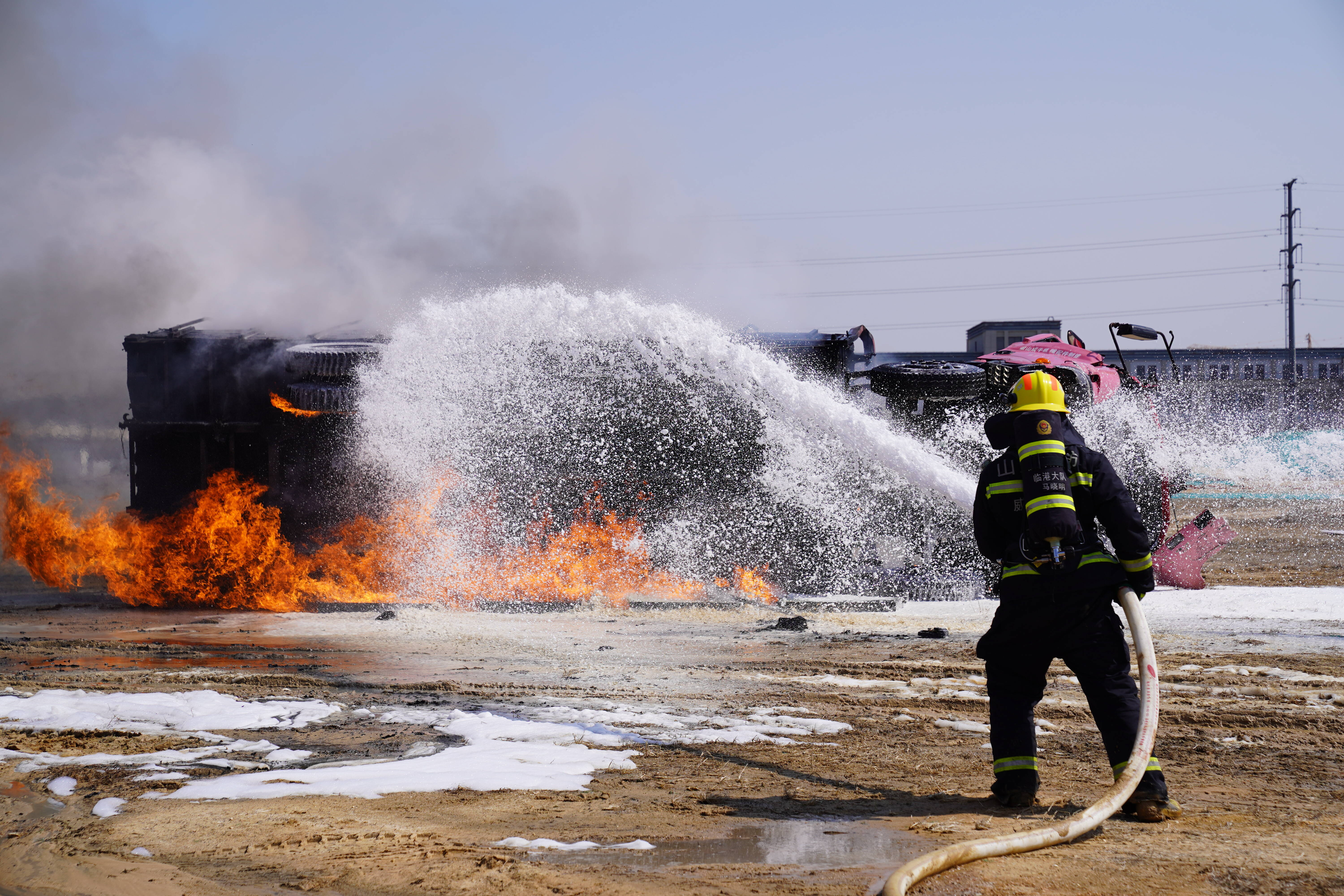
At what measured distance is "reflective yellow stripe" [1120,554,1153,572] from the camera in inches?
149

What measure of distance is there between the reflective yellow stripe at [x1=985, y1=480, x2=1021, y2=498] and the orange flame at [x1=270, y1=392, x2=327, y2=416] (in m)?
8.87

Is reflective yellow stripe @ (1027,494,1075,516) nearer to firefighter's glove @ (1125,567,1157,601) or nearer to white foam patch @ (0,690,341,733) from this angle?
firefighter's glove @ (1125,567,1157,601)

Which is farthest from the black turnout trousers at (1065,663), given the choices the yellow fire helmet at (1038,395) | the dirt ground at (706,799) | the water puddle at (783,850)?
the yellow fire helmet at (1038,395)

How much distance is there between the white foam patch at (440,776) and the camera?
12.9ft

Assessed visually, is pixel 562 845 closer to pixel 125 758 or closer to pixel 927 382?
pixel 125 758

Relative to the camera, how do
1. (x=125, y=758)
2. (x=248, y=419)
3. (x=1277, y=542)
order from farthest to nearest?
(x=1277, y=542) → (x=248, y=419) → (x=125, y=758)

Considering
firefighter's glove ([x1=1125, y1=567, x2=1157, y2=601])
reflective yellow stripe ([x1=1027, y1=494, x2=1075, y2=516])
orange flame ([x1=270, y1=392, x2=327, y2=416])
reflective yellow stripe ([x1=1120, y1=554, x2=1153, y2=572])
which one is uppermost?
orange flame ([x1=270, y1=392, x2=327, y2=416])

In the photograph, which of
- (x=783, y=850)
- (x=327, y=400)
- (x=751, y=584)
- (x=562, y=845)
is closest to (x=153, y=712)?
(x=562, y=845)

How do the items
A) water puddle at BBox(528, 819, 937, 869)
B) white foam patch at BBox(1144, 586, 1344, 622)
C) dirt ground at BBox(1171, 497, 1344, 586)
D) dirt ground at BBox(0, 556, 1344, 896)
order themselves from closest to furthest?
1. dirt ground at BBox(0, 556, 1344, 896)
2. water puddle at BBox(528, 819, 937, 869)
3. white foam patch at BBox(1144, 586, 1344, 622)
4. dirt ground at BBox(1171, 497, 1344, 586)

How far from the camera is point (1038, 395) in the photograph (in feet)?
13.1

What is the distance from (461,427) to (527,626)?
9.43 ft

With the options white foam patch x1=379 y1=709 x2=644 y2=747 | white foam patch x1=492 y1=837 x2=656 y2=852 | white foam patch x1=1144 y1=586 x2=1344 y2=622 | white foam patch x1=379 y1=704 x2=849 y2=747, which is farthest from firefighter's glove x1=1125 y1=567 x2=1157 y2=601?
white foam patch x1=1144 y1=586 x2=1344 y2=622

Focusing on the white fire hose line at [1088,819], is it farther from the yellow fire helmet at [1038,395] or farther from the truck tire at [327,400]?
the truck tire at [327,400]

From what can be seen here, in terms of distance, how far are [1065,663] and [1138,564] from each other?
477 millimetres
